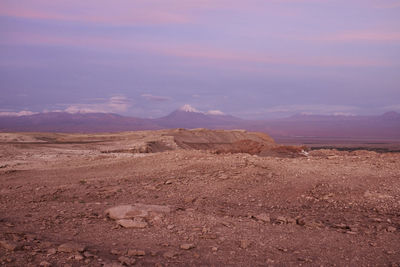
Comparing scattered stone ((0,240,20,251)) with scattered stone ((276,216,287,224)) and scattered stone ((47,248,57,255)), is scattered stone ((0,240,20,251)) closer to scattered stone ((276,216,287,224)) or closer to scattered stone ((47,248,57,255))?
scattered stone ((47,248,57,255))

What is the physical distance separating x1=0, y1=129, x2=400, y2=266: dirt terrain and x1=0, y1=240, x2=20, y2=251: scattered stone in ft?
0.05

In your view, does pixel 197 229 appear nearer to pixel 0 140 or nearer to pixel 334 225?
pixel 334 225

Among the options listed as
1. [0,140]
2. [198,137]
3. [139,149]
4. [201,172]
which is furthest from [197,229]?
[198,137]

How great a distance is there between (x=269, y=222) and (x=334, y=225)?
0.89 m

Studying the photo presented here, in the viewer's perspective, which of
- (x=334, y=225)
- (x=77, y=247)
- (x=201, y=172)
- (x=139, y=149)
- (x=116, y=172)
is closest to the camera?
(x=77, y=247)

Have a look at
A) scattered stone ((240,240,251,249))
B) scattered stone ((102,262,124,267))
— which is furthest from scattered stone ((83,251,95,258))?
scattered stone ((240,240,251,249))

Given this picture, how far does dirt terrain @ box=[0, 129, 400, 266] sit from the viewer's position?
382cm

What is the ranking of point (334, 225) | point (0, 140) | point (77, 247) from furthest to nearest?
1. point (0, 140)
2. point (334, 225)
3. point (77, 247)

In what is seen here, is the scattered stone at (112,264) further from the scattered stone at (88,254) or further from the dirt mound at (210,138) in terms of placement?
the dirt mound at (210,138)

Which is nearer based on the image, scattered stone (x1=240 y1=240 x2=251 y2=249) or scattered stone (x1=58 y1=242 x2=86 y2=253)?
scattered stone (x1=58 y1=242 x2=86 y2=253)

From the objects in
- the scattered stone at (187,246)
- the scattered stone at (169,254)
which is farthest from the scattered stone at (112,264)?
the scattered stone at (187,246)

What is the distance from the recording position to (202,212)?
5422 mm

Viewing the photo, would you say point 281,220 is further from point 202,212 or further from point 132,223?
point 132,223

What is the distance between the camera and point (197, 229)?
4.57m
